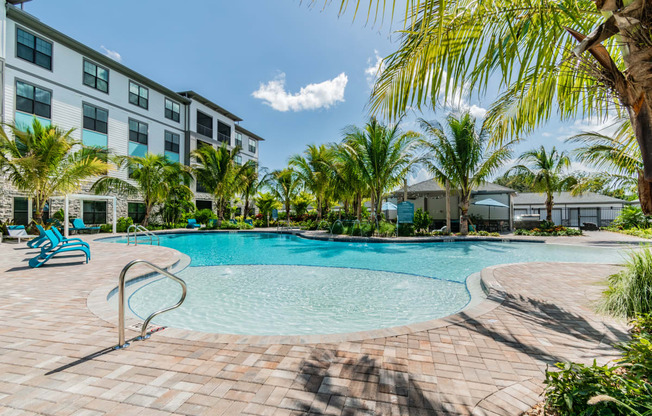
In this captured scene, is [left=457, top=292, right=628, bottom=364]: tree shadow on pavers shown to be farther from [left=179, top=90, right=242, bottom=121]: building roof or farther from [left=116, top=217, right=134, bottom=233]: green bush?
[left=179, top=90, right=242, bottom=121]: building roof

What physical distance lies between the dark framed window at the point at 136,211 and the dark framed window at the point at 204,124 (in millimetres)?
9653

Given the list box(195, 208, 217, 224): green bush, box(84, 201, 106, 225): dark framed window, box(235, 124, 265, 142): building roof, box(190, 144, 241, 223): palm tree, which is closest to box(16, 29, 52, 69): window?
box(84, 201, 106, 225): dark framed window

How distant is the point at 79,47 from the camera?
17719mm

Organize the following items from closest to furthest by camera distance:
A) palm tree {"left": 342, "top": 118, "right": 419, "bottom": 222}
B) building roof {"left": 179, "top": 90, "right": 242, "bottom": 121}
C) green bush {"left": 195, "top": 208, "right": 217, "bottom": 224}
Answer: palm tree {"left": 342, "top": 118, "right": 419, "bottom": 222}
green bush {"left": 195, "top": 208, "right": 217, "bottom": 224}
building roof {"left": 179, "top": 90, "right": 242, "bottom": 121}

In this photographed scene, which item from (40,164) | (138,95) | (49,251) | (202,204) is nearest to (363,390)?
(49,251)

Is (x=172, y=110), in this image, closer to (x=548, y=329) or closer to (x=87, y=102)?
(x=87, y=102)

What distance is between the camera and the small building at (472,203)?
21.2 meters

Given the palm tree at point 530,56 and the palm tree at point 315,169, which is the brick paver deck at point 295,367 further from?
the palm tree at point 315,169

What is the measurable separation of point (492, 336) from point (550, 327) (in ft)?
2.84

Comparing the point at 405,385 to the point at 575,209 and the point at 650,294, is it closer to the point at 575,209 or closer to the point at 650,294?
the point at 650,294

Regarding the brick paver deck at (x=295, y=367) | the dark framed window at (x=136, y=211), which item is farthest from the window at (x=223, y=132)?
the brick paver deck at (x=295, y=367)

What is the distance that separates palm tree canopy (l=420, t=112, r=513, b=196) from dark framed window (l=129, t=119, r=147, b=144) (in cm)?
2060

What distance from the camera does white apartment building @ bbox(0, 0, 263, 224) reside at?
48.3 ft

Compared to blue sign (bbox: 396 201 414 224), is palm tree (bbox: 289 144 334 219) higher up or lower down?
higher up
